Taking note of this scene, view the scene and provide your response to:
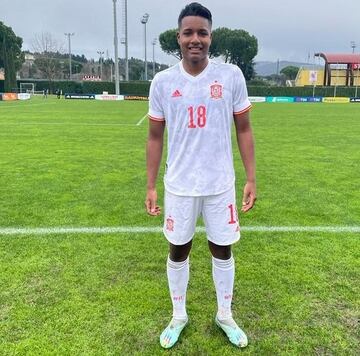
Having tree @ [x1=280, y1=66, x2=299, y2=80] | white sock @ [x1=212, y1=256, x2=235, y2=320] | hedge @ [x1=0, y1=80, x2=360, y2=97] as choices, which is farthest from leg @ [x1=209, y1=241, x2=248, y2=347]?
tree @ [x1=280, y1=66, x2=299, y2=80]

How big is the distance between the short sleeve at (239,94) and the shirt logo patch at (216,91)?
4.1 inches

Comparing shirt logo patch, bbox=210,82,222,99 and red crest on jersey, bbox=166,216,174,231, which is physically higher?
shirt logo patch, bbox=210,82,222,99

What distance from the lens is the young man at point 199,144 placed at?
2.48 meters

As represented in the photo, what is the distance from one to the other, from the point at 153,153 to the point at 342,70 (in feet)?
232

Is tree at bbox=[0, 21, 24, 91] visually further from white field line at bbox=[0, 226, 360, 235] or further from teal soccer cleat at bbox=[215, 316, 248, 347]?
teal soccer cleat at bbox=[215, 316, 248, 347]

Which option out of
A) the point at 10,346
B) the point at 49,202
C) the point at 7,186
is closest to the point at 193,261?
the point at 10,346

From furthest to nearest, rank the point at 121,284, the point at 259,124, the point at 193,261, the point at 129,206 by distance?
the point at 259,124, the point at 129,206, the point at 193,261, the point at 121,284

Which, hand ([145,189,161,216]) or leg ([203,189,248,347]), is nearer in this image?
leg ([203,189,248,347])

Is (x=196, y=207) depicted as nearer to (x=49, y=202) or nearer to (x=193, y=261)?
(x=193, y=261)

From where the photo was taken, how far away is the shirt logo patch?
247 cm

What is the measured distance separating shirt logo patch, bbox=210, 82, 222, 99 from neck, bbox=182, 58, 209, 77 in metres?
0.12

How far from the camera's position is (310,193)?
671cm

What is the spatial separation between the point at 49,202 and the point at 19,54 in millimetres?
74553

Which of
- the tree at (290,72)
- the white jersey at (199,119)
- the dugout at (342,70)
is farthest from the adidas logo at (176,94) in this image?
the tree at (290,72)
